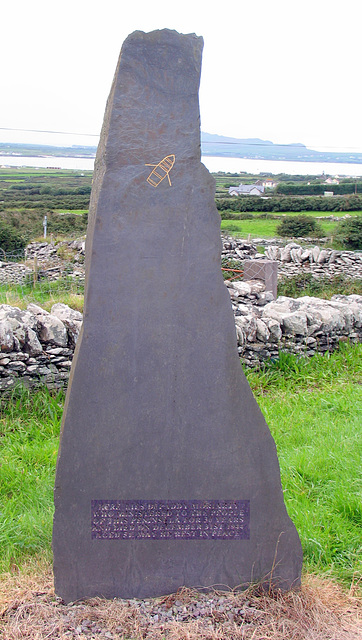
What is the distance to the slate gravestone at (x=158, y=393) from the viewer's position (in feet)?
7.99

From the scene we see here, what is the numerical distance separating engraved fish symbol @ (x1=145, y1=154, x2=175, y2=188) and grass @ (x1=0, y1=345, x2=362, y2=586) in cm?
214

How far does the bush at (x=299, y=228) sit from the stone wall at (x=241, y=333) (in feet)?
62.4

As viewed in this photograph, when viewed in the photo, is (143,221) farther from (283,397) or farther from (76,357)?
(283,397)

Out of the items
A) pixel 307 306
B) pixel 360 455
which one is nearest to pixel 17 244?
pixel 307 306

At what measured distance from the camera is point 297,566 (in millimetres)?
2721

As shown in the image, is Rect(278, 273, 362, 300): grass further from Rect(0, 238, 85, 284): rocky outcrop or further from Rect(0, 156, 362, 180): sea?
Rect(0, 156, 362, 180): sea

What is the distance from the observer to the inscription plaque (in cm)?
257

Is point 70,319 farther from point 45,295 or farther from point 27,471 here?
point 45,295

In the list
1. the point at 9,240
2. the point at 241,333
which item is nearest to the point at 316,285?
the point at 241,333

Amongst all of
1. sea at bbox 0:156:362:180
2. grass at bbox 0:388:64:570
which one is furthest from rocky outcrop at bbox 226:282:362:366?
sea at bbox 0:156:362:180

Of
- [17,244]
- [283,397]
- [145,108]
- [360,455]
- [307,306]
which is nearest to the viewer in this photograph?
[145,108]

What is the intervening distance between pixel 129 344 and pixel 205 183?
2.83 ft

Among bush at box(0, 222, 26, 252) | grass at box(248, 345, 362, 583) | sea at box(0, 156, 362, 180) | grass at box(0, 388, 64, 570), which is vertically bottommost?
bush at box(0, 222, 26, 252)

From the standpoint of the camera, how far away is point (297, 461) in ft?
13.0
